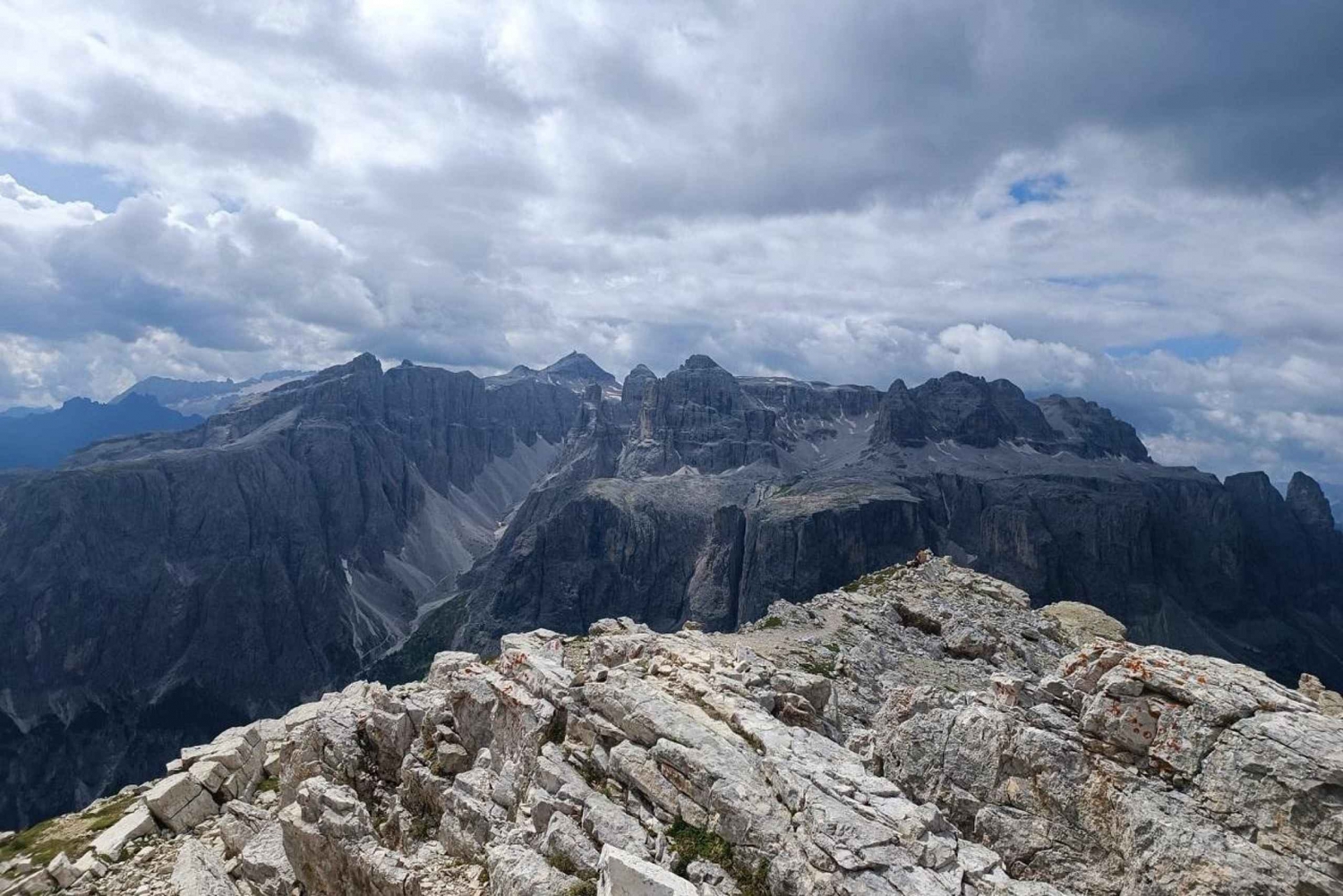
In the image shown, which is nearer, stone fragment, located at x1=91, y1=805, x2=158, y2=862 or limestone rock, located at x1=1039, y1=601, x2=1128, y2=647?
stone fragment, located at x1=91, y1=805, x2=158, y2=862

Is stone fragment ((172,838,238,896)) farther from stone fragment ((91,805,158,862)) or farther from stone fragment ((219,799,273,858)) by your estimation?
stone fragment ((91,805,158,862))

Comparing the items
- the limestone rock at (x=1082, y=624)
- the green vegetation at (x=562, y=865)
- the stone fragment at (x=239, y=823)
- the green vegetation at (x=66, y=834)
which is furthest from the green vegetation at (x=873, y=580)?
the green vegetation at (x=66, y=834)

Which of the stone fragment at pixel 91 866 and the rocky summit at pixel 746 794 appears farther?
the stone fragment at pixel 91 866

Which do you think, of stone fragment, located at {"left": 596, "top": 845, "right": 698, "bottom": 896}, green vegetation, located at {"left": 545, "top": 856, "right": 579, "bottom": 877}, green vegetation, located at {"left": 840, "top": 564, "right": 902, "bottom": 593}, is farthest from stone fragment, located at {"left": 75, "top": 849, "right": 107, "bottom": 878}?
green vegetation, located at {"left": 840, "top": 564, "right": 902, "bottom": 593}

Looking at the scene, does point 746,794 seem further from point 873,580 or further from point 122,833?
point 873,580

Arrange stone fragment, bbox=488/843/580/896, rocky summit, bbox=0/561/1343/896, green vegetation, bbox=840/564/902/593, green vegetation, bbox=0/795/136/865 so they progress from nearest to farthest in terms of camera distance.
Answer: stone fragment, bbox=488/843/580/896, rocky summit, bbox=0/561/1343/896, green vegetation, bbox=0/795/136/865, green vegetation, bbox=840/564/902/593

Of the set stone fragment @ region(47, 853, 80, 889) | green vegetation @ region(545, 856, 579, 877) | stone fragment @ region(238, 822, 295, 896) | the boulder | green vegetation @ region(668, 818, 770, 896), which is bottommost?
stone fragment @ region(47, 853, 80, 889)

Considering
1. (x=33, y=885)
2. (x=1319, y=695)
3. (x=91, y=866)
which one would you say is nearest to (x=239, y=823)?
(x=91, y=866)

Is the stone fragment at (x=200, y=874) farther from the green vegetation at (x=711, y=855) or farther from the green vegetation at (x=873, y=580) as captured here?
the green vegetation at (x=873, y=580)
